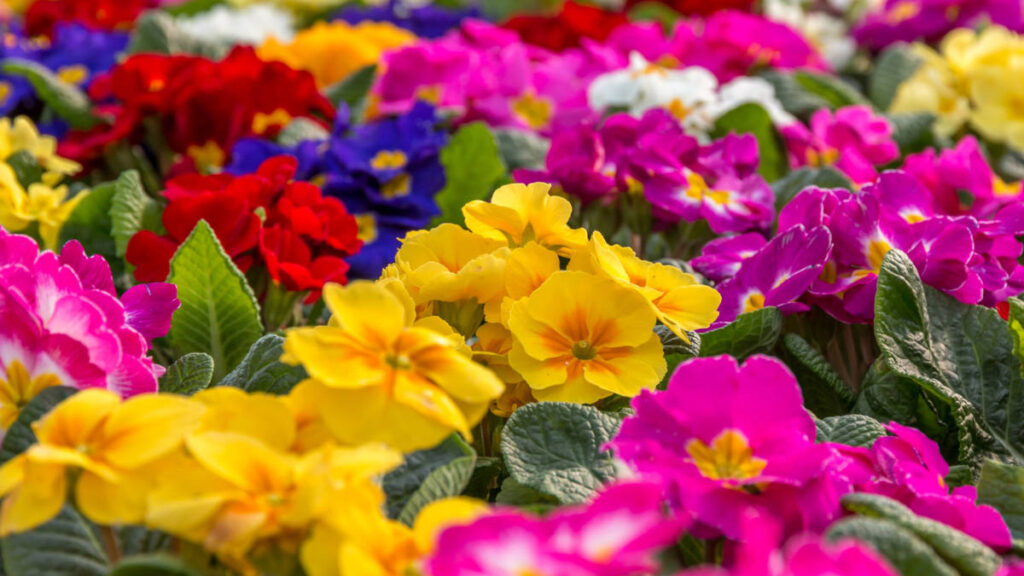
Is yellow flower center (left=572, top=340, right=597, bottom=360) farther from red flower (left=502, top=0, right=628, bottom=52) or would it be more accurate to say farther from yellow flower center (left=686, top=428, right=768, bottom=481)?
red flower (left=502, top=0, right=628, bottom=52)

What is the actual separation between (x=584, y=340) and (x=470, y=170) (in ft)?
2.90

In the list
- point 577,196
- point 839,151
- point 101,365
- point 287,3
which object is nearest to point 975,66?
point 839,151

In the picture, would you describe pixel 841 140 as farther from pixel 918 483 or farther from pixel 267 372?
pixel 267 372

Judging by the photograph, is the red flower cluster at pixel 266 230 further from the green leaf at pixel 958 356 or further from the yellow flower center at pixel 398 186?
the green leaf at pixel 958 356

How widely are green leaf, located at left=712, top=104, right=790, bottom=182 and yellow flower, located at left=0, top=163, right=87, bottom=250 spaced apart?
109 centimetres

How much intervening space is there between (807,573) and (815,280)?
26.1 inches

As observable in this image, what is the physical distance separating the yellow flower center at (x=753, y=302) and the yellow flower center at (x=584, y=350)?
0.27m

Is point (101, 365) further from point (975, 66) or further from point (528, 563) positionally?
point (975, 66)

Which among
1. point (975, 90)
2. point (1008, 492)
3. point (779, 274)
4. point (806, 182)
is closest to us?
point (1008, 492)

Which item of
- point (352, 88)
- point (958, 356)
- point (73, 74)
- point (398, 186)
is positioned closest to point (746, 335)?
point (958, 356)

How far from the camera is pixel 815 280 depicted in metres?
1.17

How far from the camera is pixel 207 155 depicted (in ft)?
6.31

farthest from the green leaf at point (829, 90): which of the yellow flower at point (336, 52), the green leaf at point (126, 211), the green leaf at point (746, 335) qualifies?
the green leaf at point (126, 211)

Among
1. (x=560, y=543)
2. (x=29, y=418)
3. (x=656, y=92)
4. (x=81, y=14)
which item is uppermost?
(x=560, y=543)
